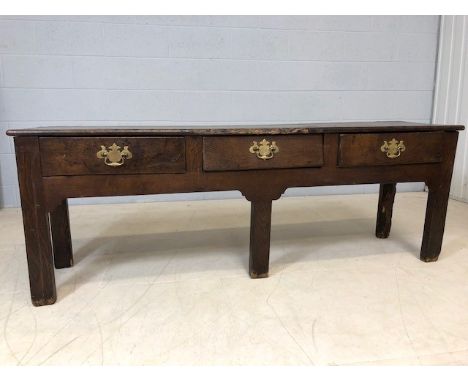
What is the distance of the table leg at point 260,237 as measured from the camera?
1.73 m

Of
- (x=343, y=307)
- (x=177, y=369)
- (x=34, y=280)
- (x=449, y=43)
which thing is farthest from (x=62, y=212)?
(x=449, y=43)

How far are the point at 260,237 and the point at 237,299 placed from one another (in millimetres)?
303

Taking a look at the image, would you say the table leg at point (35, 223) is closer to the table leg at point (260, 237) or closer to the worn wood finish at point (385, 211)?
the table leg at point (260, 237)

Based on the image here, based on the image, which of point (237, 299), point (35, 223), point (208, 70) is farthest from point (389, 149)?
point (208, 70)

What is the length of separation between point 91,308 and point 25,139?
0.70m

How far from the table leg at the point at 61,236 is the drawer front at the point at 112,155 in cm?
44

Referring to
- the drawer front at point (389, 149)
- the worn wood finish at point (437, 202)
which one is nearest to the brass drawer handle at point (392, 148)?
the drawer front at point (389, 149)

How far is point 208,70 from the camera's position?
3.09 m

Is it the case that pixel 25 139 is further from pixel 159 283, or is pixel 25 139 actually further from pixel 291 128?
pixel 291 128

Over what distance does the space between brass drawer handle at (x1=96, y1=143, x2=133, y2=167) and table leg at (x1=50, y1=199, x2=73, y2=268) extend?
504mm

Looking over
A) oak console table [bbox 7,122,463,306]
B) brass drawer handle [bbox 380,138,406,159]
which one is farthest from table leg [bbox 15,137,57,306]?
brass drawer handle [bbox 380,138,406,159]

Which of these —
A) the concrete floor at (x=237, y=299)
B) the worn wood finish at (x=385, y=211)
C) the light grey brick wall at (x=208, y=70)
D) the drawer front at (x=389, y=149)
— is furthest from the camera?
the light grey brick wall at (x=208, y=70)

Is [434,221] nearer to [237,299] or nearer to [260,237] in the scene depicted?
[260,237]

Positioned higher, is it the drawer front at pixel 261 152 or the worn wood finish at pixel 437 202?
the drawer front at pixel 261 152
